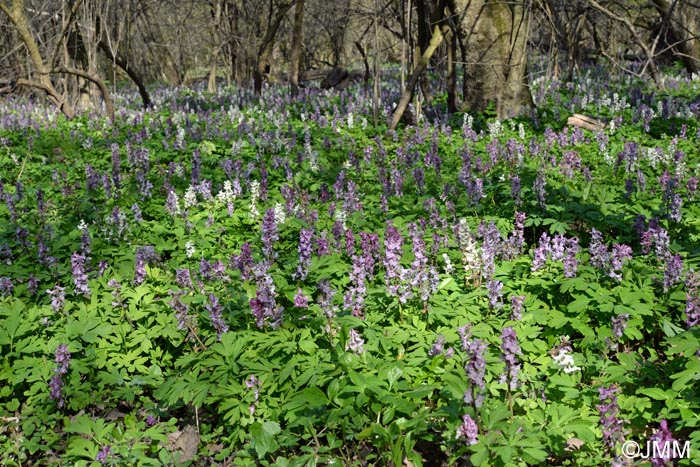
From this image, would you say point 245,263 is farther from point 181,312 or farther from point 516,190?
point 516,190

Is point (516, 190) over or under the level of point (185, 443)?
over

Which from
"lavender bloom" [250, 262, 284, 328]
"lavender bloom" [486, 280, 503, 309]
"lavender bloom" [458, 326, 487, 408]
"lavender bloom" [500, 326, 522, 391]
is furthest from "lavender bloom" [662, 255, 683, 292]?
"lavender bloom" [250, 262, 284, 328]

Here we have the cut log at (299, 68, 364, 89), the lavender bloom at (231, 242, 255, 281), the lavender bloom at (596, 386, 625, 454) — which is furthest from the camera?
the cut log at (299, 68, 364, 89)

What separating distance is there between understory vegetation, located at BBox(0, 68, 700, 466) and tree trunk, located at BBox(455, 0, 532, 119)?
2.90m

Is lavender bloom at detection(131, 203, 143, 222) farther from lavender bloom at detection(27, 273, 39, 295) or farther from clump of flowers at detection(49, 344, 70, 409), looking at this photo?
clump of flowers at detection(49, 344, 70, 409)

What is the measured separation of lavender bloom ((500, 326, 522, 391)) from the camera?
9.40ft

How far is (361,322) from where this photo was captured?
11.6 feet

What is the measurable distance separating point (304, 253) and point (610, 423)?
2.33 meters

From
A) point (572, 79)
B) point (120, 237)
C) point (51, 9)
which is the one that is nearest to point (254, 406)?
point (120, 237)

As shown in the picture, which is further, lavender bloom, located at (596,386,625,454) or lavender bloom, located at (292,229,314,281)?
lavender bloom, located at (292,229,314,281)

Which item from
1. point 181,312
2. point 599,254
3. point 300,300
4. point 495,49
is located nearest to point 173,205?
point 181,312

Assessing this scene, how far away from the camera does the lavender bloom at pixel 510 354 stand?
2.87 metres

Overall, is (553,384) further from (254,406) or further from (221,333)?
(221,333)

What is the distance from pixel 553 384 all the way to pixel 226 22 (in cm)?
1865
